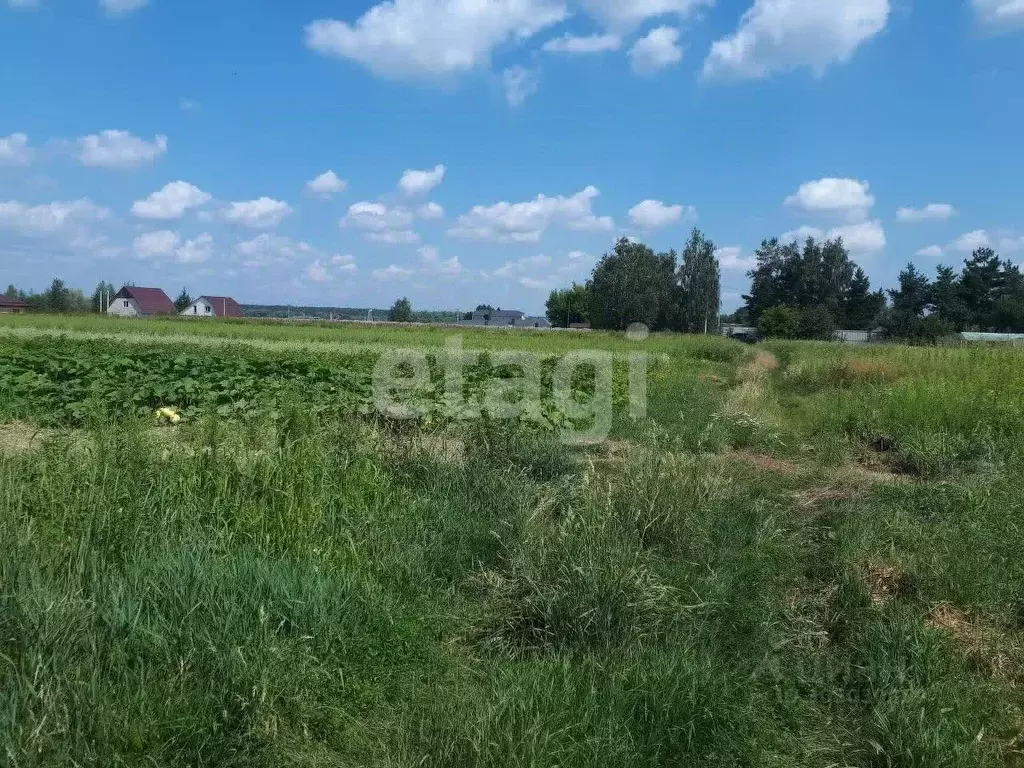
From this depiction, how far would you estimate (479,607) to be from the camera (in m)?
4.04

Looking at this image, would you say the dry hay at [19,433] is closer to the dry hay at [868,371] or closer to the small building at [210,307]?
the dry hay at [868,371]

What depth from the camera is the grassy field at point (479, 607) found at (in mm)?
2809

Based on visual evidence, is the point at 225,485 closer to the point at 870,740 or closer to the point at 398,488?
the point at 398,488

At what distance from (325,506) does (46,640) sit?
195 cm

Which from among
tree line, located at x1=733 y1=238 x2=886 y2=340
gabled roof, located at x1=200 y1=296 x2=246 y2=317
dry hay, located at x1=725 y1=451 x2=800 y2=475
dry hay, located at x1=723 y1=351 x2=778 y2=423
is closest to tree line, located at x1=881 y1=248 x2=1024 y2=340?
tree line, located at x1=733 y1=238 x2=886 y2=340

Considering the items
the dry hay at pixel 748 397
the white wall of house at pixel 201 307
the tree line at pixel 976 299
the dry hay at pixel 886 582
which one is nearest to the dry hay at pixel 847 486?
the dry hay at pixel 886 582

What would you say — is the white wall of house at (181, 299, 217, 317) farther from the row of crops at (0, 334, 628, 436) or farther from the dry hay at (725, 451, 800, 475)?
the dry hay at (725, 451, 800, 475)

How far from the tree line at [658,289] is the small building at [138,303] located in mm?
47674

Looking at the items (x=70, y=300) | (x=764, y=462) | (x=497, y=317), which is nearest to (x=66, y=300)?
(x=70, y=300)

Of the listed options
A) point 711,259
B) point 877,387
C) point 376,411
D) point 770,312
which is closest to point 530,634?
point 376,411

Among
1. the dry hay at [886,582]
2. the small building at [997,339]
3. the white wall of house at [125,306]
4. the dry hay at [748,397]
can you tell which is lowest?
the dry hay at [886,582]

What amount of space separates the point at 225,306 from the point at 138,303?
9.95m

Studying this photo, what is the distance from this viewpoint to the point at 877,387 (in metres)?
12.7

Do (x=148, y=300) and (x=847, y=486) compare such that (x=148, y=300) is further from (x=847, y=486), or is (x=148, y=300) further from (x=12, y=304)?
(x=847, y=486)
